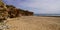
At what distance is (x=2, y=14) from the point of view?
30.6ft

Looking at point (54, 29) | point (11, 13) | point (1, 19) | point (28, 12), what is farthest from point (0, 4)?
point (28, 12)

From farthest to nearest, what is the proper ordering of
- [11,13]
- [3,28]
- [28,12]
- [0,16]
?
[28,12], [11,13], [0,16], [3,28]

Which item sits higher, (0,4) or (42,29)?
(0,4)

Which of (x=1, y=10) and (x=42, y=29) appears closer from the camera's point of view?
(x=42, y=29)

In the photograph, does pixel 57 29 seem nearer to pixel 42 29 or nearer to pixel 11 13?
pixel 42 29

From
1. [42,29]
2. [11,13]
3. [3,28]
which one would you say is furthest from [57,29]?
[11,13]

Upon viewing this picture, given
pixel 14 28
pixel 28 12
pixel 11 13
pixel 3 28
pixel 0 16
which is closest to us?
pixel 3 28

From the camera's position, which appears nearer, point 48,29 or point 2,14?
point 48,29

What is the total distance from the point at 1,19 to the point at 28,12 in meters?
17.6

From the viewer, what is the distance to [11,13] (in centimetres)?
1772

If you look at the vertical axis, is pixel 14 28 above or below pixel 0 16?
below

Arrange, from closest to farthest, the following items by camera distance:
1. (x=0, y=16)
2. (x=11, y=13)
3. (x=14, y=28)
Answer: (x=14, y=28) < (x=0, y=16) < (x=11, y=13)

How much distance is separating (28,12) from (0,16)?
17835mm

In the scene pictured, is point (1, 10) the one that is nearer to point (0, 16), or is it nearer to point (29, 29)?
point (0, 16)
